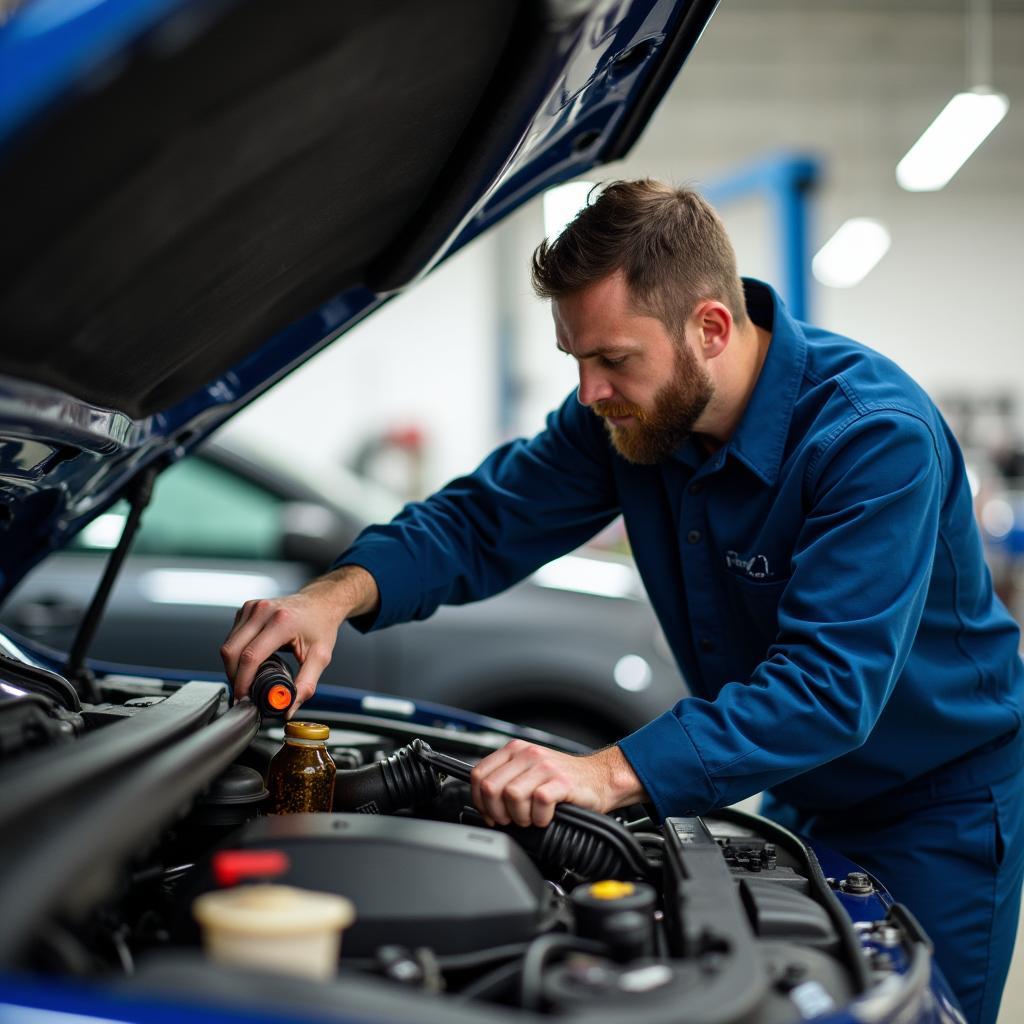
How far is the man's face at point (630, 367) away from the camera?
1646 mm

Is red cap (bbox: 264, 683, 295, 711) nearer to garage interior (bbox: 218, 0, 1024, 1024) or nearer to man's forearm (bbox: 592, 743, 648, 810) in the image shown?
man's forearm (bbox: 592, 743, 648, 810)

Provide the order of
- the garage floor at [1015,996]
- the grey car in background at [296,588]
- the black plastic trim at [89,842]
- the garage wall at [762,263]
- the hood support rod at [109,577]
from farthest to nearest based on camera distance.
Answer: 1. the garage wall at [762,263]
2. the grey car in background at [296,588]
3. the garage floor at [1015,996]
4. the hood support rod at [109,577]
5. the black plastic trim at [89,842]

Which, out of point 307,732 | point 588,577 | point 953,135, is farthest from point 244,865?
point 953,135

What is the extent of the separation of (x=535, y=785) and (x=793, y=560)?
0.47 metres

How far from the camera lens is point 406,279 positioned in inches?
71.3

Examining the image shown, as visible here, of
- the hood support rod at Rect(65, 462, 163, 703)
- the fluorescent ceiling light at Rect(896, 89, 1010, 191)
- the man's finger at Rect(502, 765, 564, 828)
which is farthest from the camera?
the fluorescent ceiling light at Rect(896, 89, 1010, 191)

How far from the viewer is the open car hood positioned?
833mm

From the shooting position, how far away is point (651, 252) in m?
1.66

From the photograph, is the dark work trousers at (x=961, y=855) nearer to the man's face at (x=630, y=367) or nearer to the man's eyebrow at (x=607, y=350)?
the man's face at (x=630, y=367)

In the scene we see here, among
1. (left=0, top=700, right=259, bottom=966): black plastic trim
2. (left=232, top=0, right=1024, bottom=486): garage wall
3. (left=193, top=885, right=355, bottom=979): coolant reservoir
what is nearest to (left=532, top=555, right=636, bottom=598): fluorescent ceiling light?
(left=0, top=700, right=259, bottom=966): black plastic trim

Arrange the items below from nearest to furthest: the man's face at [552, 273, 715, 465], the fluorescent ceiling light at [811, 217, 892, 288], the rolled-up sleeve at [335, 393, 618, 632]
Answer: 1. the man's face at [552, 273, 715, 465]
2. the rolled-up sleeve at [335, 393, 618, 632]
3. the fluorescent ceiling light at [811, 217, 892, 288]

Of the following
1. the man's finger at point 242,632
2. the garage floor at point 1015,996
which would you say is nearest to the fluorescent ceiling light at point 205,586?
the man's finger at point 242,632

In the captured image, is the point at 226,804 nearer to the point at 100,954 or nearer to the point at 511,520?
the point at 100,954

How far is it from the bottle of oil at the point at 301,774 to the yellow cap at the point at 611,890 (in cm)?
43
